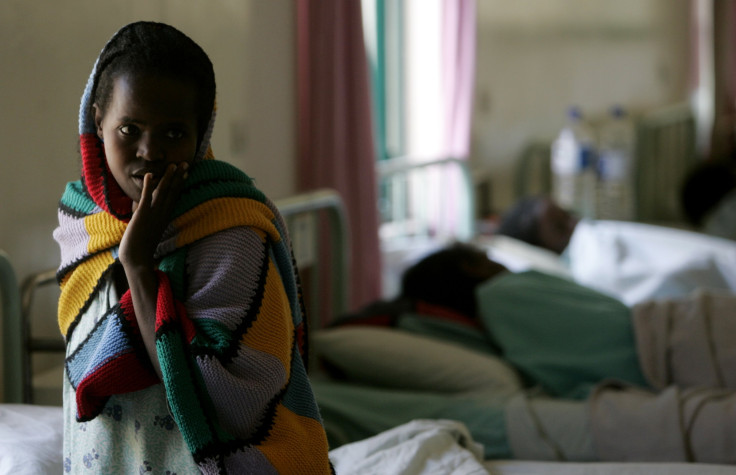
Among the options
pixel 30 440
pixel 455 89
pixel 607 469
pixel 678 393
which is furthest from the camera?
pixel 455 89

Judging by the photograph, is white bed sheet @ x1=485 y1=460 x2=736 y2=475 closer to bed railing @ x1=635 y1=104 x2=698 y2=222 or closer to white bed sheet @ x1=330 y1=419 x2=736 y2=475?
white bed sheet @ x1=330 y1=419 x2=736 y2=475

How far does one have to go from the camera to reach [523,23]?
14.6ft

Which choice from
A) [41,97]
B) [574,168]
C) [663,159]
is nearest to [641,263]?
[574,168]

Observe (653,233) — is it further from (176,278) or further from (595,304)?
(176,278)

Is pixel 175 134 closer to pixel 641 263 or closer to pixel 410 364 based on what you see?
pixel 410 364

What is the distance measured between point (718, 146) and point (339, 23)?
14.6 feet

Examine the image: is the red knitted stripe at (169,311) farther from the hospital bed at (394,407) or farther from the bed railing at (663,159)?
the bed railing at (663,159)

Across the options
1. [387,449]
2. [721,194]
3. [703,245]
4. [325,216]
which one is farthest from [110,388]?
[721,194]

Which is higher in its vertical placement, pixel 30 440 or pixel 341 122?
pixel 341 122

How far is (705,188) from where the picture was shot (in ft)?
15.9

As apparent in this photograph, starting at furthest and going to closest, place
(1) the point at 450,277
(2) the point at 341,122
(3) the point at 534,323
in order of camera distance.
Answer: (2) the point at 341,122 < (1) the point at 450,277 < (3) the point at 534,323

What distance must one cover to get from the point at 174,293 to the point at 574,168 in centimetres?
369

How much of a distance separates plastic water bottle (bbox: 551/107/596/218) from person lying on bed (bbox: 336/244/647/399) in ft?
6.73

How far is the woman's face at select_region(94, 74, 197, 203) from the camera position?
0.80 metres
